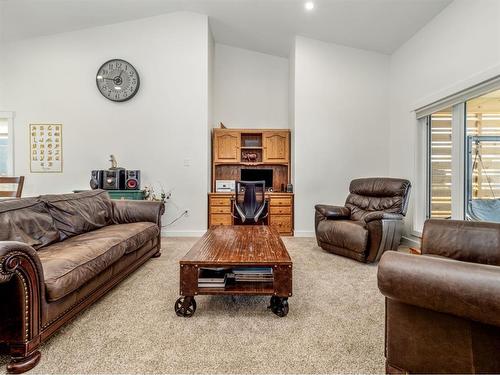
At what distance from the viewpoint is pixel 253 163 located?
4.79 metres

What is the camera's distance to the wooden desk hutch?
176 inches

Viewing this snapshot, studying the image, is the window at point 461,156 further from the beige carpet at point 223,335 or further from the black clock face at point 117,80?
the black clock face at point 117,80

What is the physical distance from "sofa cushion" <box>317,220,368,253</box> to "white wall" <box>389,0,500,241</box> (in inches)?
59.2

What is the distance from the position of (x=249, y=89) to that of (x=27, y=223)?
4381 mm

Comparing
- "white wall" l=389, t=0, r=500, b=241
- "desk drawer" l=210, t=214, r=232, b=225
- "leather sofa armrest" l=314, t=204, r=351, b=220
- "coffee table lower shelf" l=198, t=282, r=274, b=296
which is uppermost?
"white wall" l=389, t=0, r=500, b=241

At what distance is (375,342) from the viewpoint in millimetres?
1498

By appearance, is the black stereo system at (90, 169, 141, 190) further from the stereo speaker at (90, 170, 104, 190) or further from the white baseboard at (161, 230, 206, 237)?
the white baseboard at (161, 230, 206, 237)

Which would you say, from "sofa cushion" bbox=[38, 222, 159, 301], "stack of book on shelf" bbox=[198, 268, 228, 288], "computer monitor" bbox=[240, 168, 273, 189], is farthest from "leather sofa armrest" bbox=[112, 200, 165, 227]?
"computer monitor" bbox=[240, 168, 273, 189]

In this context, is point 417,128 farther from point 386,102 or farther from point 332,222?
point 332,222

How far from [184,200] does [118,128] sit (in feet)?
5.49

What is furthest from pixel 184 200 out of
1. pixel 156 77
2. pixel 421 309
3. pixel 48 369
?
pixel 421 309

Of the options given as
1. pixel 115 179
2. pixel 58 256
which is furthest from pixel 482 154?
pixel 115 179

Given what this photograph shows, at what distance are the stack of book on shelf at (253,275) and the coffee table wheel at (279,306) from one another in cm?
13

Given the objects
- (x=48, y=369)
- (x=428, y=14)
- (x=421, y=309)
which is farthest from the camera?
(x=428, y=14)
